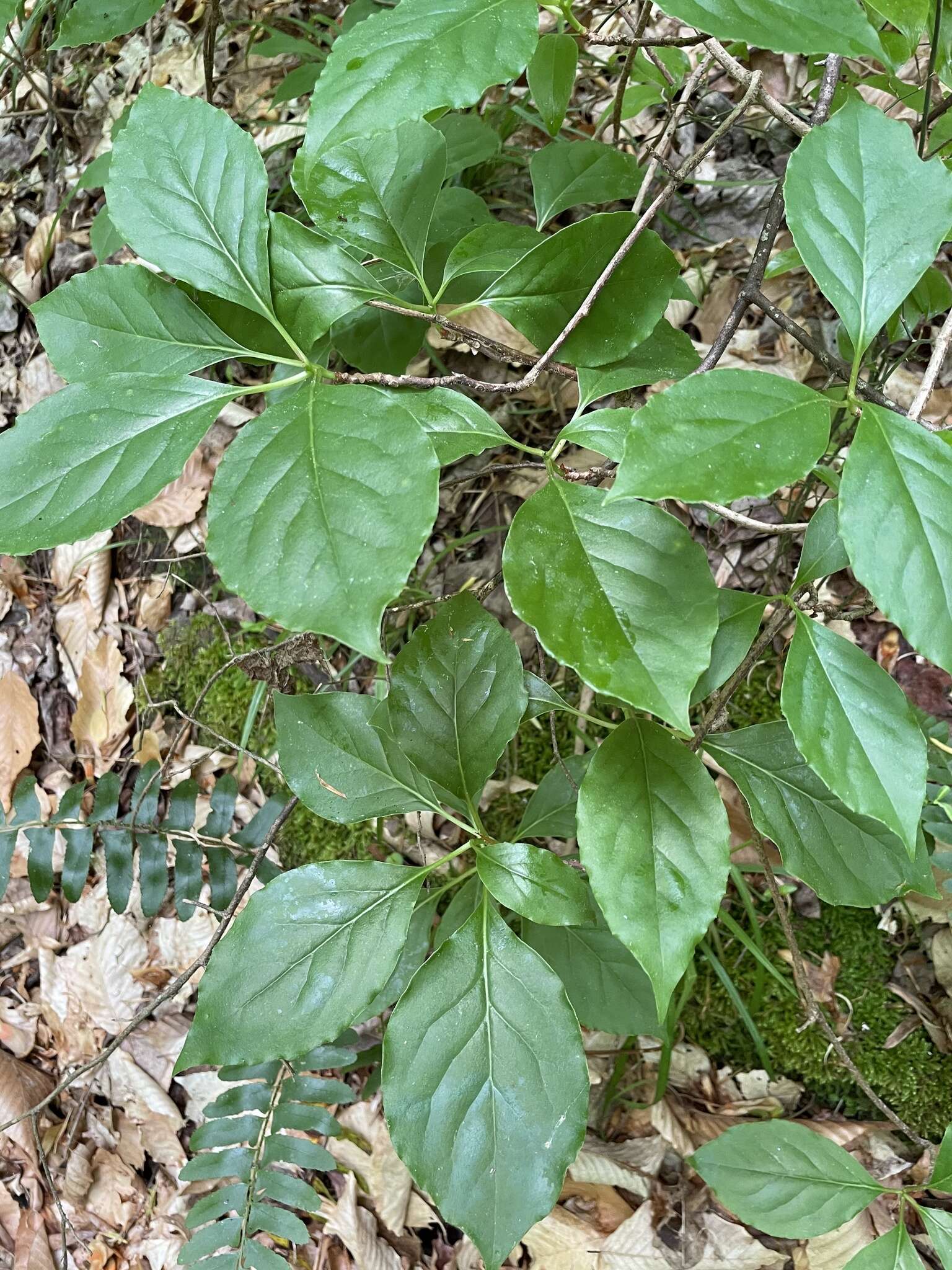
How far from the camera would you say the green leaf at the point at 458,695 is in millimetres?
1025

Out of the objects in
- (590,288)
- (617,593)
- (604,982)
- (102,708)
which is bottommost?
(102,708)

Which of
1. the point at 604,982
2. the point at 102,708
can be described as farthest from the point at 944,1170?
the point at 102,708

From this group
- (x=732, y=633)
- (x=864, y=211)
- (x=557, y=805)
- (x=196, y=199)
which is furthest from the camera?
(x=557, y=805)

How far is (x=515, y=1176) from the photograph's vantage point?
2.97 feet

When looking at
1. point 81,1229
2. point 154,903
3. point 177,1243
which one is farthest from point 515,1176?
point 81,1229

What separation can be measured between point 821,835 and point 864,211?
711 millimetres

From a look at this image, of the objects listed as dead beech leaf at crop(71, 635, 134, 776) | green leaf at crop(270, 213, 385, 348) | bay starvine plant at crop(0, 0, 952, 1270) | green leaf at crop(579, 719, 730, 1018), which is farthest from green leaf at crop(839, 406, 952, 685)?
dead beech leaf at crop(71, 635, 134, 776)

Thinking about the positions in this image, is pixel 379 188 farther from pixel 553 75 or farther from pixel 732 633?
pixel 732 633

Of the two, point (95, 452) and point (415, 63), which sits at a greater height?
point (415, 63)

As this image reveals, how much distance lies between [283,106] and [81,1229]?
3.11m

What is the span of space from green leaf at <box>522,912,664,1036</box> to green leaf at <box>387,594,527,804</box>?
378mm

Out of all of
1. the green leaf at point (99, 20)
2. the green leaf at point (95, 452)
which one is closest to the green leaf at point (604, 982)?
the green leaf at point (95, 452)

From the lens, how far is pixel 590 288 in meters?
0.94

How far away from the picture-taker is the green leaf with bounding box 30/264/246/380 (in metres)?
0.90
